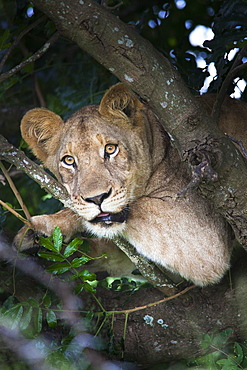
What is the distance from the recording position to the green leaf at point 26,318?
11.5ft

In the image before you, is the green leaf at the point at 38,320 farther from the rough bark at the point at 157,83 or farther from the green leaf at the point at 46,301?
the rough bark at the point at 157,83

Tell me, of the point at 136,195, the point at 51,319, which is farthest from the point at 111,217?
the point at 51,319

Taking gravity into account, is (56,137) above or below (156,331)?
Answer: above

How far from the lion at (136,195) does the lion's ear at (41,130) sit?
201 mm

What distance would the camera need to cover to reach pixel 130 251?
4000 millimetres

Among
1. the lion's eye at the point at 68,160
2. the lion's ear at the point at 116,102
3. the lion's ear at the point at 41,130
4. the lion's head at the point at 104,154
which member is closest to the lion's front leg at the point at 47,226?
the lion's head at the point at 104,154

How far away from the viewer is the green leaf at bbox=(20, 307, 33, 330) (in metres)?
3.51

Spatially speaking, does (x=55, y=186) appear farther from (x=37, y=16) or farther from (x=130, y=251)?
(x=37, y=16)

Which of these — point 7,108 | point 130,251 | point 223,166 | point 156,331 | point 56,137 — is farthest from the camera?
point 7,108

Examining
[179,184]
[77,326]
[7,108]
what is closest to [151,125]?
[179,184]

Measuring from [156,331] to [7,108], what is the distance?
3586 millimetres

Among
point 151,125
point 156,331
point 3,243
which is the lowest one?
point 156,331

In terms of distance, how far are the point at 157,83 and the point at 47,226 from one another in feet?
5.89

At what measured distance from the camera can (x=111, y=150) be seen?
13.5 ft
